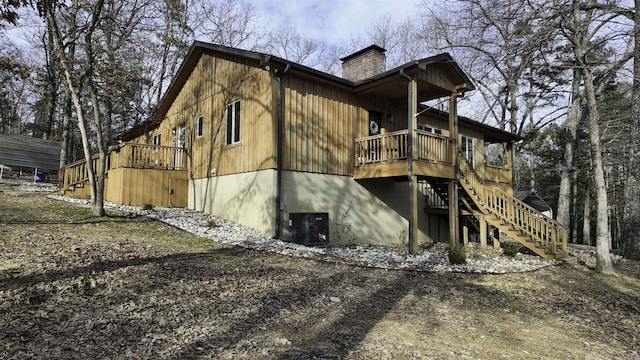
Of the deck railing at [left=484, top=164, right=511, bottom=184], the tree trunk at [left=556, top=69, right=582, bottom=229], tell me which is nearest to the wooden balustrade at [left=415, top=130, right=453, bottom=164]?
the deck railing at [left=484, top=164, right=511, bottom=184]

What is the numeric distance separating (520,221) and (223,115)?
9.88 m

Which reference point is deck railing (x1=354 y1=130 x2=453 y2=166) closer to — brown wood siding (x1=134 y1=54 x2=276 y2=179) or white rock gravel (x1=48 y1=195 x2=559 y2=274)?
white rock gravel (x1=48 y1=195 x2=559 y2=274)

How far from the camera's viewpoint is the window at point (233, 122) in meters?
11.9

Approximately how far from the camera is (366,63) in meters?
12.9

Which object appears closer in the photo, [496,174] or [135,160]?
[135,160]

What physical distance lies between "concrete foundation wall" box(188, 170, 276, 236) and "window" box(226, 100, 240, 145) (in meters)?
1.21

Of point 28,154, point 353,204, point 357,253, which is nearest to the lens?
point 357,253

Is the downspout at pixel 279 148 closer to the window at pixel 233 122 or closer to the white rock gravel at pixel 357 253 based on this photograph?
the white rock gravel at pixel 357 253

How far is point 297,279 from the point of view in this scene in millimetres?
6332

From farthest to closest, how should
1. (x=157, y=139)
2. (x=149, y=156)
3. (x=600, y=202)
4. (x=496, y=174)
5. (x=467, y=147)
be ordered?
(x=157, y=139)
(x=496, y=174)
(x=467, y=147)
(x=149, y=156)
(x=600, y=202)

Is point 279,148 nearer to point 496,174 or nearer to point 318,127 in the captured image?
point 318,127

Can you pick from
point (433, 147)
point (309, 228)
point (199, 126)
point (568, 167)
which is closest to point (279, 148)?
point (309, 228)

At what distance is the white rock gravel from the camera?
846cm

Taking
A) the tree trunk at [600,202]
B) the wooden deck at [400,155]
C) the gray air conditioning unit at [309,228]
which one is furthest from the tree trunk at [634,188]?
the gray air conditioning unit at [309,228]
